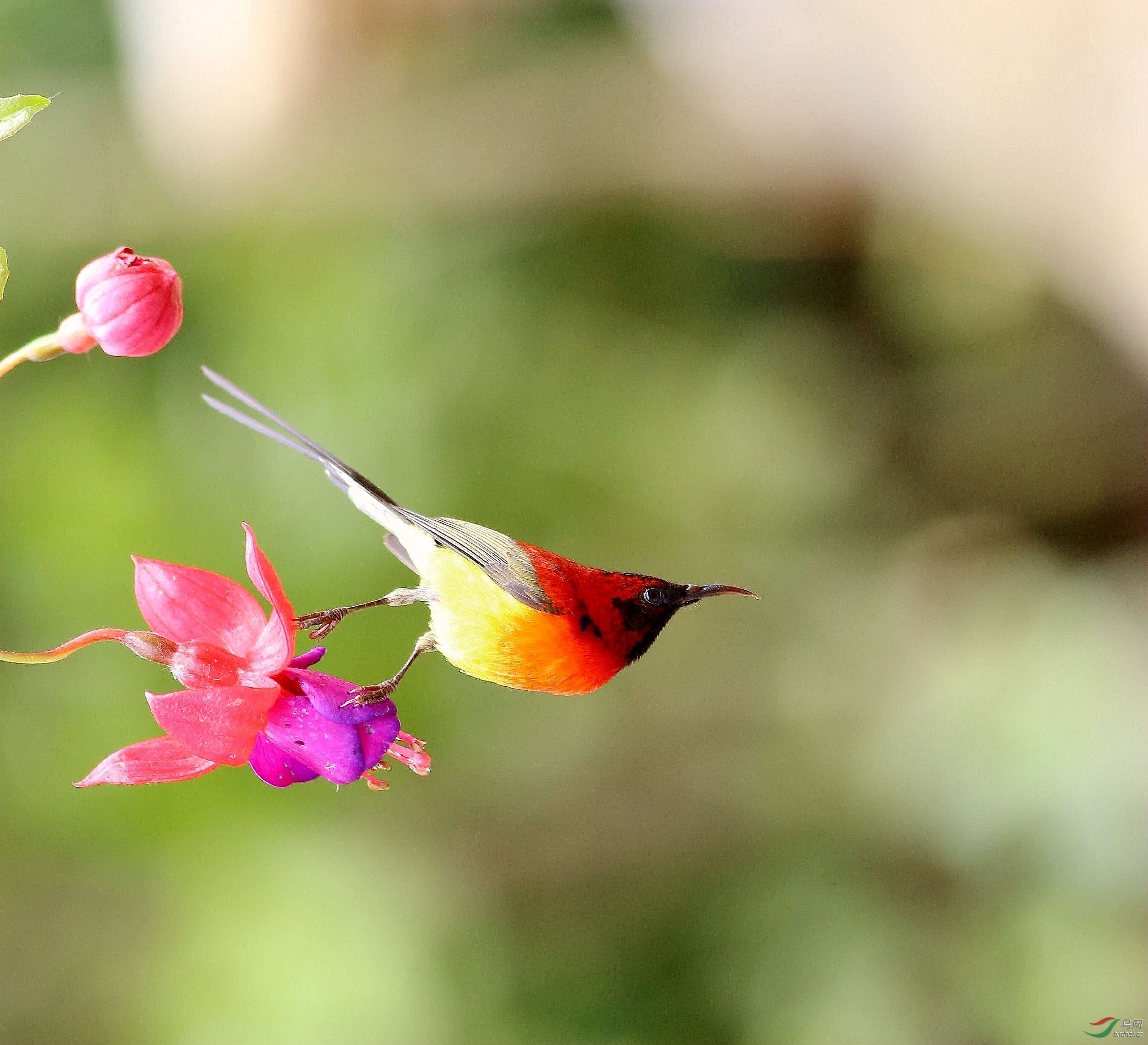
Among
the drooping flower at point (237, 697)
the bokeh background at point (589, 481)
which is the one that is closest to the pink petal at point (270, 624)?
the drooping flower at point (237, 697)

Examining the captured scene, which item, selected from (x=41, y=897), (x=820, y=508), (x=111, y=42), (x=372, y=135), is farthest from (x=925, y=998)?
(x=111, y=42)

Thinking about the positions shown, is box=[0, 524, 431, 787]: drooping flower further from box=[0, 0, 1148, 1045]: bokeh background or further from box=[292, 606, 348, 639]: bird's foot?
box=[0, 0, 1148, 1045]: bokeh background

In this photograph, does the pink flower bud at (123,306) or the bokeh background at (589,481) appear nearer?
the pink flower bud at (123,306)

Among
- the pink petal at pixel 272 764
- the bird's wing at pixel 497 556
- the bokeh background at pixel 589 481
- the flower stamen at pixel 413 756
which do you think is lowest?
the bokeh background at pixel 589 481

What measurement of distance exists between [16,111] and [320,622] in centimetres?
60

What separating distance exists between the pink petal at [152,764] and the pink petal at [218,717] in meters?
0.02

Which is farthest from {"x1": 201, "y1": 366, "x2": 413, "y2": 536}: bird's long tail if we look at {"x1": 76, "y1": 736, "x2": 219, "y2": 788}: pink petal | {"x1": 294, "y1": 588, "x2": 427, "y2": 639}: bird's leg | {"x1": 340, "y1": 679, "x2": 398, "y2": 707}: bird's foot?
{"x1": 76, "y1": 736, "x2": 219, "y2": 788}: pink petal

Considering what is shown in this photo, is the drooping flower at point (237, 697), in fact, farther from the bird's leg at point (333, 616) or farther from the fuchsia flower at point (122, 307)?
the fuchsia flower at point (122, 307)

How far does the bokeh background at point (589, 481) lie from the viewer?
430cm

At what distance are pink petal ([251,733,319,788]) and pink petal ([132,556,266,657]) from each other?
119 mm

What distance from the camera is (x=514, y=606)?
129 cm

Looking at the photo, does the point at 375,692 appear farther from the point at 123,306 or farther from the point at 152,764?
the point at 123,306

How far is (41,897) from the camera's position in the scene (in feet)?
15.9

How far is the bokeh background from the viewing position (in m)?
4.30
